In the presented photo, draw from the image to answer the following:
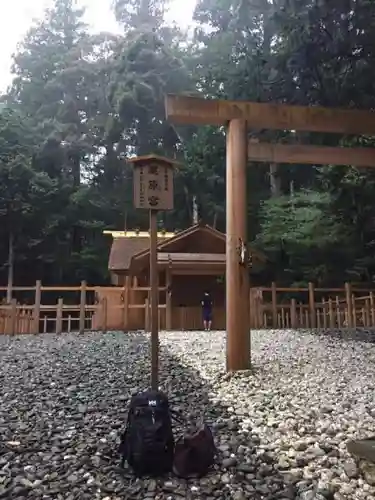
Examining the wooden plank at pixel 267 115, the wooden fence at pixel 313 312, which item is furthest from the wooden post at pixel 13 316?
the wooden plank at pixel 267 115

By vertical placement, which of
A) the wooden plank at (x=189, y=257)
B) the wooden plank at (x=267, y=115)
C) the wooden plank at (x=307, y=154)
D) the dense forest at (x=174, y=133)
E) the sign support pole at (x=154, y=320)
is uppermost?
the dense forest at (x=174, y=133)

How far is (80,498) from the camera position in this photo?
3.03 meters

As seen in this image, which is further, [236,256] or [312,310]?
[312,310]

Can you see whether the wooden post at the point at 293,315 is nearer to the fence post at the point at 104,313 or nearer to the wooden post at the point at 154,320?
the fence post at the point at 104,313

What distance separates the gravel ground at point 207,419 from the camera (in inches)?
126

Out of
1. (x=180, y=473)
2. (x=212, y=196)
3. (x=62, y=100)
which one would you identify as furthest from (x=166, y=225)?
(x=180, y=473)

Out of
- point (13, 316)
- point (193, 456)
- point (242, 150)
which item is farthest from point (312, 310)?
point (193, 456)

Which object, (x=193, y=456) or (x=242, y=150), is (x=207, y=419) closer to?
(x=193, y=456)

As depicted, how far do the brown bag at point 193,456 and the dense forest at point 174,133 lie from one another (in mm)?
7973

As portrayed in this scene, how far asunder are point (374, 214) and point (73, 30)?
28386 mm

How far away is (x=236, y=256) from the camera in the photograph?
21.7ft

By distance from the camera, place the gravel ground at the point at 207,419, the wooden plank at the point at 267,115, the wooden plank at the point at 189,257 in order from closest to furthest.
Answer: the gravel ground at the point at 207,419 < the wooden plank at the point at 267,115 < the wooden plank at the point at 189,257

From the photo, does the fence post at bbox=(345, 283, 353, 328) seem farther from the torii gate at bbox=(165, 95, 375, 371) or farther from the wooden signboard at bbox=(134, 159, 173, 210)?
the wooden signboard at bbox=(134, 159, 173, 210)

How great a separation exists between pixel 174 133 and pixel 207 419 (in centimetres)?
2484
